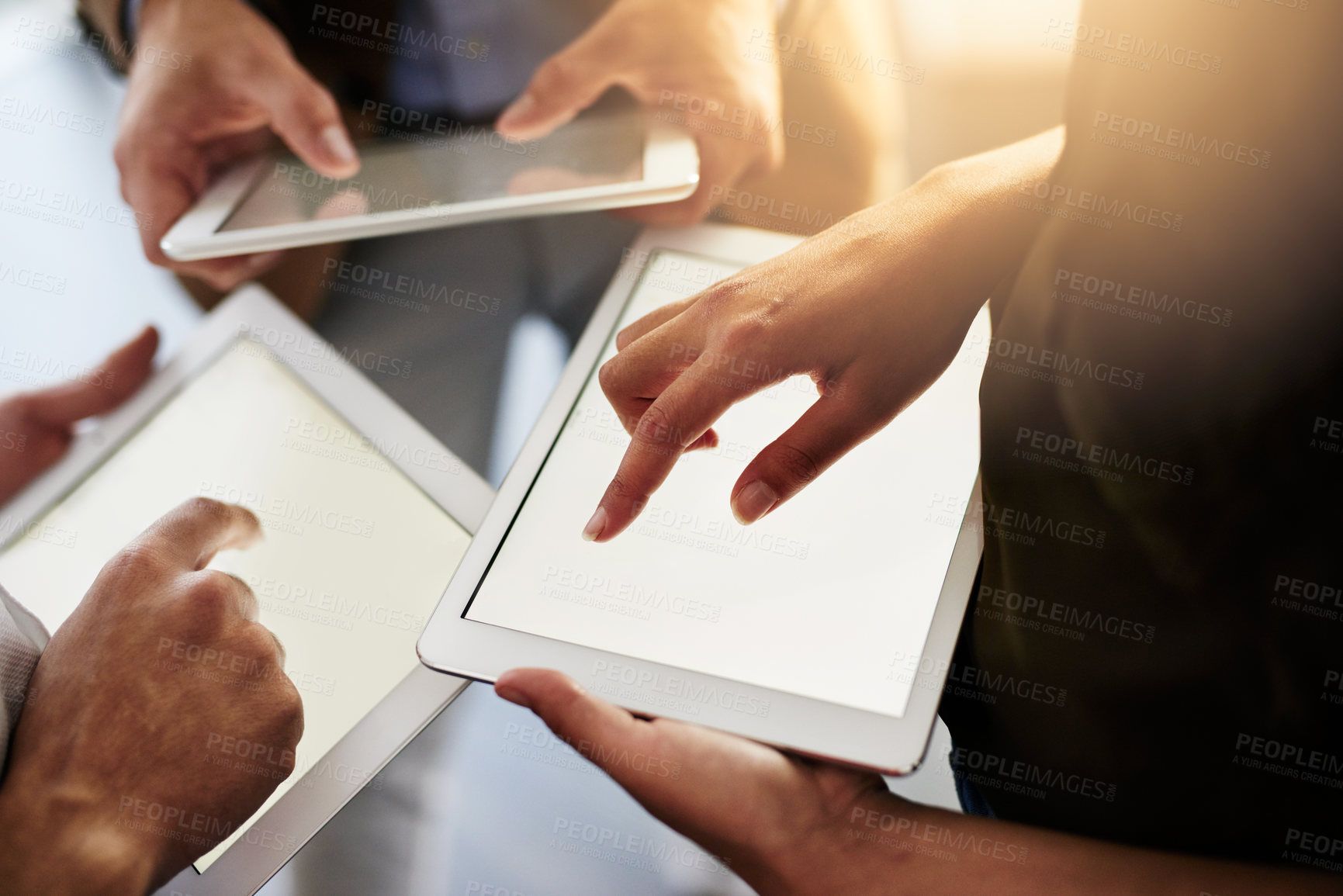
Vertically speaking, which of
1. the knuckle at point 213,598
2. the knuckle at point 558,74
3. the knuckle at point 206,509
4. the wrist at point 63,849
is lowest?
the wrist at point 63,849

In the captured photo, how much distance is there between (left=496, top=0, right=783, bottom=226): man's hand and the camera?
776 mm

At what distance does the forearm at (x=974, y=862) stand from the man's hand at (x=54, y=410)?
26.4 inches

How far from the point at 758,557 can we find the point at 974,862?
0.23 meters

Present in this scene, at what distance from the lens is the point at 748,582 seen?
0.56 metres

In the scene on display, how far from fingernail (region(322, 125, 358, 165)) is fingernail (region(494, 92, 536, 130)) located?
134 millimetres

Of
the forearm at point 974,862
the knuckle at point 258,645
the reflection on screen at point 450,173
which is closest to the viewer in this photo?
the forearm at point 974,862

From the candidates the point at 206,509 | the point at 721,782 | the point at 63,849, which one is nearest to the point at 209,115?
the point at 206,509

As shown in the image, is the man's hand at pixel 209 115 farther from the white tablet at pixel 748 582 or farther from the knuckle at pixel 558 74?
the white tablet at pixel 748 582

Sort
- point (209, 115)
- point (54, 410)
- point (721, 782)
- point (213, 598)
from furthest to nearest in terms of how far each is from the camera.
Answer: point (209, 115)
point (54, 410)
point (213, 598)
point (721, 782)

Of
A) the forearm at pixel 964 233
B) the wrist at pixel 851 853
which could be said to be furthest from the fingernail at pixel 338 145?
the wrist at pixel 851 853

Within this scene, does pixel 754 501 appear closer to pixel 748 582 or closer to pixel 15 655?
pixel 748 582

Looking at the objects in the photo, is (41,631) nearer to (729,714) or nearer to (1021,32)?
(729,714)

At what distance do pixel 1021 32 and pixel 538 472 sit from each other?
85 centimetres

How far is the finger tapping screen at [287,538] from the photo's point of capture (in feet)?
1.91
